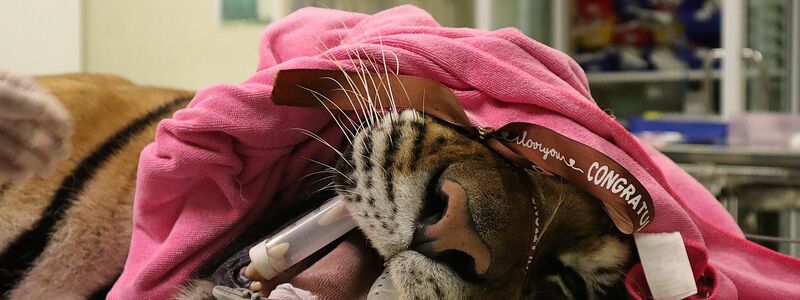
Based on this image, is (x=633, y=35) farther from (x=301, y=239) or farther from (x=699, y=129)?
(x=301, y=239)

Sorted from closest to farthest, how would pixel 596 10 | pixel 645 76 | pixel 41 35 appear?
pixel 41 35 < pixel 645 76 < pixel 596 10

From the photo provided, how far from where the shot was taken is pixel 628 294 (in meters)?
0.67

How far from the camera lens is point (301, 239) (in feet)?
2.03

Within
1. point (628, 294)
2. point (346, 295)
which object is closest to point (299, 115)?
point (346, 295)

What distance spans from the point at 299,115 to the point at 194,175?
10cm

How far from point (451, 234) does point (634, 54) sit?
3.32 meters

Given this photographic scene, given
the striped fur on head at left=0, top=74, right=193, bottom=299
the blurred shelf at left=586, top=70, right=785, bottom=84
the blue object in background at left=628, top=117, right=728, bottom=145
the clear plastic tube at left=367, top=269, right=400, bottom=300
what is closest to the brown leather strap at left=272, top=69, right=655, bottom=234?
the clear plastic tube at left=367, top=269, right=400, bottom=300

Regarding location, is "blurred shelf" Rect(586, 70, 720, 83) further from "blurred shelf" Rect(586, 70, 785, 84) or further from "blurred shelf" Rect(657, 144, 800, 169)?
"blurred shelf" Rect(657, 144, 800, 169)

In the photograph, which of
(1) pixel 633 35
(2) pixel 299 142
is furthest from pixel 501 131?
(1) pixel 633 35

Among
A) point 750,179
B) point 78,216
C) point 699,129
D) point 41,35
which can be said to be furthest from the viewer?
point 41,35

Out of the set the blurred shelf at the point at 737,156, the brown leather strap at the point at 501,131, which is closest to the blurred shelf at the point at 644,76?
the blurred shelf at the point at 737,156

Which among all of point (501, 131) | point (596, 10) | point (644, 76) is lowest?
point (644, 76)

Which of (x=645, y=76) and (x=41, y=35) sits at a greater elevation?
(x=41, y=35)

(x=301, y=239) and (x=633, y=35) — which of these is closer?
(x=301, y=239)
